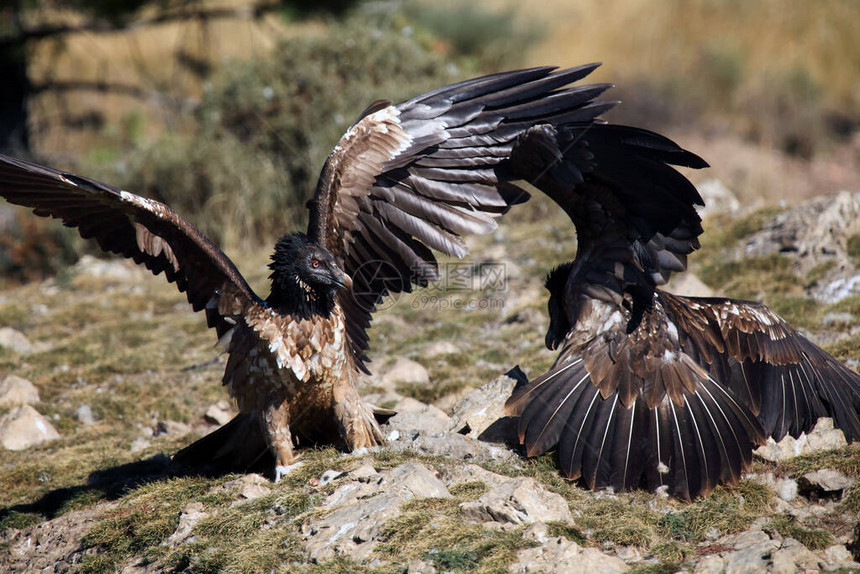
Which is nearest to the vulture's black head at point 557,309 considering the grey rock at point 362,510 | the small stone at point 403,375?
the grey rock at point 362,510

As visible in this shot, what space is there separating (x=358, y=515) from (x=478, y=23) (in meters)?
19.8

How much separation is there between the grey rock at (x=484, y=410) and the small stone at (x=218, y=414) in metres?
2.31

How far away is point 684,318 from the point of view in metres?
5.95

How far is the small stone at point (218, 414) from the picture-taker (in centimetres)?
753

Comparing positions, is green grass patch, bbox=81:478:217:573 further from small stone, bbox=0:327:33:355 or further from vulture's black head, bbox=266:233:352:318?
small stone, bbox=0:327:33:355

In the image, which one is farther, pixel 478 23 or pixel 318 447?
pixel 478 23

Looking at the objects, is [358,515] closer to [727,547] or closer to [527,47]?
[727,547]

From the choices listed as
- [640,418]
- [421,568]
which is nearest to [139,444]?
[421,568]

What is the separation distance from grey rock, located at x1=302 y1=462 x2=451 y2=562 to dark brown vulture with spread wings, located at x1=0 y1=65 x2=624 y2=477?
0.73 metres

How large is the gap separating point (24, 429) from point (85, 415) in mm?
625

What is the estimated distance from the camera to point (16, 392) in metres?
7.77

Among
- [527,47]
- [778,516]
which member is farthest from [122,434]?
[527,47]

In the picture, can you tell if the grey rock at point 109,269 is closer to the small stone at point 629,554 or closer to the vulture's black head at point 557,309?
the vulture's black head at point 557,309

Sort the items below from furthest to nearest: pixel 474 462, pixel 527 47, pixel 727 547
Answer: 1. pixel 527 47
2. pixel 474 462
3. pixel 727 547
